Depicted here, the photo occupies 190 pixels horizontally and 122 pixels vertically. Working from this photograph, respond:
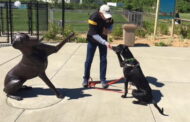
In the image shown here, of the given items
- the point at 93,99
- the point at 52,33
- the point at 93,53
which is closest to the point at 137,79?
the point at 93,99

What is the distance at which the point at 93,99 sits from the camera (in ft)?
17.0

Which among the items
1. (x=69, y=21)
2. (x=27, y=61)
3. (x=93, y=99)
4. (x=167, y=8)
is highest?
(x=167, y=8)

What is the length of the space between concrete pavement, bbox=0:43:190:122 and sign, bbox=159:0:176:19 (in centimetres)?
565

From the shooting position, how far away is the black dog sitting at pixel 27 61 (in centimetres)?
466

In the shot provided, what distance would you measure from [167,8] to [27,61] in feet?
33.1

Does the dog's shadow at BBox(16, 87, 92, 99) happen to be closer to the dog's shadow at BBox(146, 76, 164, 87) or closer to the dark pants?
the dark pants

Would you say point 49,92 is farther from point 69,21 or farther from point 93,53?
point 69,21

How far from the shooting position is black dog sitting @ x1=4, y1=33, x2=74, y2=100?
15.3ft

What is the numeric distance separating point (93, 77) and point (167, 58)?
3.39 metres

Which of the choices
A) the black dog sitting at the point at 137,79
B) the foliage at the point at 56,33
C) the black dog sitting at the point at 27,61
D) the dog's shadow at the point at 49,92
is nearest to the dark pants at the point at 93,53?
the dog's shadow at the point at 49,92

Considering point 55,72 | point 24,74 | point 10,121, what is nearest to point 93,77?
point 55,72

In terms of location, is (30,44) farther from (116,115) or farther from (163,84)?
(163,84)

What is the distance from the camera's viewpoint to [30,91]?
17.9 feet

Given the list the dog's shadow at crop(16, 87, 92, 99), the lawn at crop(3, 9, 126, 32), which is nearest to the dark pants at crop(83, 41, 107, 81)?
the dog's shadow at crop(16, 87, 92, 99)
